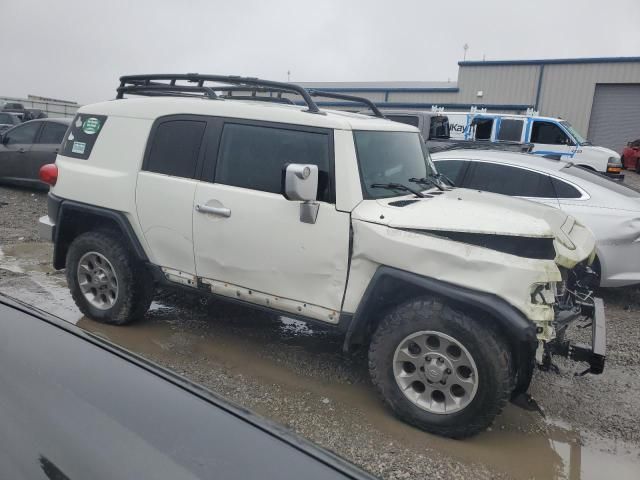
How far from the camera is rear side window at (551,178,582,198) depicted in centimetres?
576

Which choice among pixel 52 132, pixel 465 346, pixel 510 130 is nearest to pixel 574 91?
pixel 510 130

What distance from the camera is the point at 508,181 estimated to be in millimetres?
6113

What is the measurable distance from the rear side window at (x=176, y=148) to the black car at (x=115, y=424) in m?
2.17

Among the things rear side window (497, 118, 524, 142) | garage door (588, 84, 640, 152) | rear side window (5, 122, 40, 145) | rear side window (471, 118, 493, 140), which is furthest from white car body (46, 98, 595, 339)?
garage door (588, 84, 640, 152)

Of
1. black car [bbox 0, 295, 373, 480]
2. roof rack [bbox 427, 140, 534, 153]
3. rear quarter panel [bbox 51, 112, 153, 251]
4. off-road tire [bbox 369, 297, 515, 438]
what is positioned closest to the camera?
black car [bbox 0, 295, 373, 480]

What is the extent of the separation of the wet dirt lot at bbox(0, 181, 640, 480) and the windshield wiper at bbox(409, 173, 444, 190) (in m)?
1.59

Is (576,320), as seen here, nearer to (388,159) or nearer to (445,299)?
(445,299)

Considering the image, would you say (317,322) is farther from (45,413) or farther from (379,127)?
(45,413)

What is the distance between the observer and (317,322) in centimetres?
356

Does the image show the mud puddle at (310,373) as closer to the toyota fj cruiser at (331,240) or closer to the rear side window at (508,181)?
the toyota fj cruiser at (331,240)

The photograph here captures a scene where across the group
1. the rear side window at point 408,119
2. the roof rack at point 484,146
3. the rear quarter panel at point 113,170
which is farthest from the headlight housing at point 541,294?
the rear side window at point 408,119

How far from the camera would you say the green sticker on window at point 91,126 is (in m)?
4.48

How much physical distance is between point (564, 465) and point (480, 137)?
1329 cm

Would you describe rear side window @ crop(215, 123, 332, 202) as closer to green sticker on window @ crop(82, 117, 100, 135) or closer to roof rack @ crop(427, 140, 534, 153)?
green sticker on window @ crop(82, 117, 100, 135)
